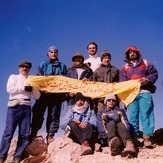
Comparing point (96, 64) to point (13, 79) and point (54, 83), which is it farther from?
point (13, 79)

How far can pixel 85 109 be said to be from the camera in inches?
340

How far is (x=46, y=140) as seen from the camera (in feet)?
30.0

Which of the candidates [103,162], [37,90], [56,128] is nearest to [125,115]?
[103,162]

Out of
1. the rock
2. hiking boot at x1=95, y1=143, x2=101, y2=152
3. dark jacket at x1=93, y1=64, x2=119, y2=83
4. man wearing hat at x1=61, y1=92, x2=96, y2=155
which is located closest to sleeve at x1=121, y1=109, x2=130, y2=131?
man wearing hat at x1=61, y1=92, x2=96, y2=155

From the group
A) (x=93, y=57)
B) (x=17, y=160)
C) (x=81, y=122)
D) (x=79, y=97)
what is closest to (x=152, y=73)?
(x=93, y=57)

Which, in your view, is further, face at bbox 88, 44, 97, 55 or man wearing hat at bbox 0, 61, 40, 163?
face at bbox 88, 44, 97, 55

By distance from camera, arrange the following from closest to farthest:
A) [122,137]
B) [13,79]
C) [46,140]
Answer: [122,137]
[13,79]
[46,140]

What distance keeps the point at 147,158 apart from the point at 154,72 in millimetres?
3016

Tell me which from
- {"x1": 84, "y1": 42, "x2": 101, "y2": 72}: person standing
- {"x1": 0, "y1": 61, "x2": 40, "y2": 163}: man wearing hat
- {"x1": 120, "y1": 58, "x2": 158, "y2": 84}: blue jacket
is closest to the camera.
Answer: {"x1": 0, "y1": 61, "x2": 40, "y2": 163}: man wearing hat

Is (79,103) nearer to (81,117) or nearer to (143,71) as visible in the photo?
(81,117)

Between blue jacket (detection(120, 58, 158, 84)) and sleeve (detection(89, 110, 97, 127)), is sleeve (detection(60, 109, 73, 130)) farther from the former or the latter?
blue jacket (detection(120, 58, 158, 84))

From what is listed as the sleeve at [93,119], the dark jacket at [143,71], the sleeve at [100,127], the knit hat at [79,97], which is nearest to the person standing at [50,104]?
the knit hat at [79,97]

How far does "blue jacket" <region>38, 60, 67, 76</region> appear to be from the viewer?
9.59m

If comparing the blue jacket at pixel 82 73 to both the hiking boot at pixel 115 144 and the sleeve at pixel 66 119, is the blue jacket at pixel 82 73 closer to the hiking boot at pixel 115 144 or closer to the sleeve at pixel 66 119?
the sleeve at pixel 66 119
